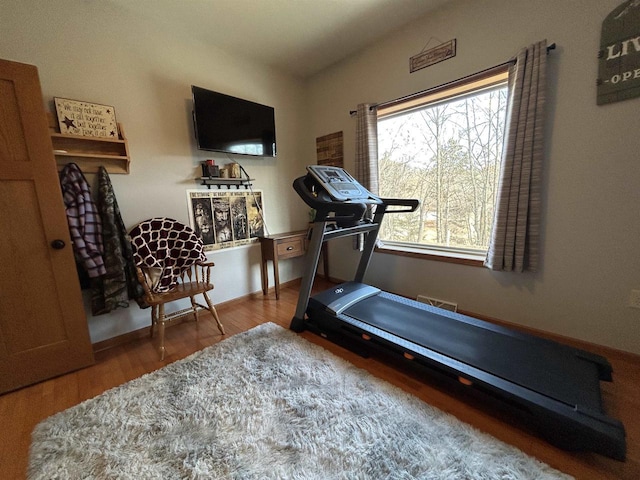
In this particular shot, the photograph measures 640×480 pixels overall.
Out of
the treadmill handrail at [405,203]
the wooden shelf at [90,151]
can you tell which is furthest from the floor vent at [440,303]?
the wooden shelf at [90,151]

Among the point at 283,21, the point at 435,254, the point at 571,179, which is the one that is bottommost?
the point at 435,254

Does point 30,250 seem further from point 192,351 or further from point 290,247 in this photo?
point 290,247

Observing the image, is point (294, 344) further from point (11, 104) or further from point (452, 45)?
point (452, 45)

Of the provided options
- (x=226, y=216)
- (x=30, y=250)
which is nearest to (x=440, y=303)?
(x=226, y=216)

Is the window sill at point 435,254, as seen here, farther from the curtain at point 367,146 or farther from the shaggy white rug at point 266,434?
the shaggy white rug at point 266,434

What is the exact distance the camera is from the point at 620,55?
5.13 ft

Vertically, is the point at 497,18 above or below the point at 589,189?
above

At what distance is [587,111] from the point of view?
1705 mm

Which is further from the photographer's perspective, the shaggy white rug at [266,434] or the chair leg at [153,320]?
the chair leg at [153,320]

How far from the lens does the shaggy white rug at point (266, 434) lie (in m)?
1.08

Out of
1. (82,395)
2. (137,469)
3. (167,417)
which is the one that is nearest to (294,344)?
(167,417)

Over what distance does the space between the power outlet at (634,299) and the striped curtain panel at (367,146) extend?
6.58 feet

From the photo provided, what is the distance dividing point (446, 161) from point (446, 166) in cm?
5

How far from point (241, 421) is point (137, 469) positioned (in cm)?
44
